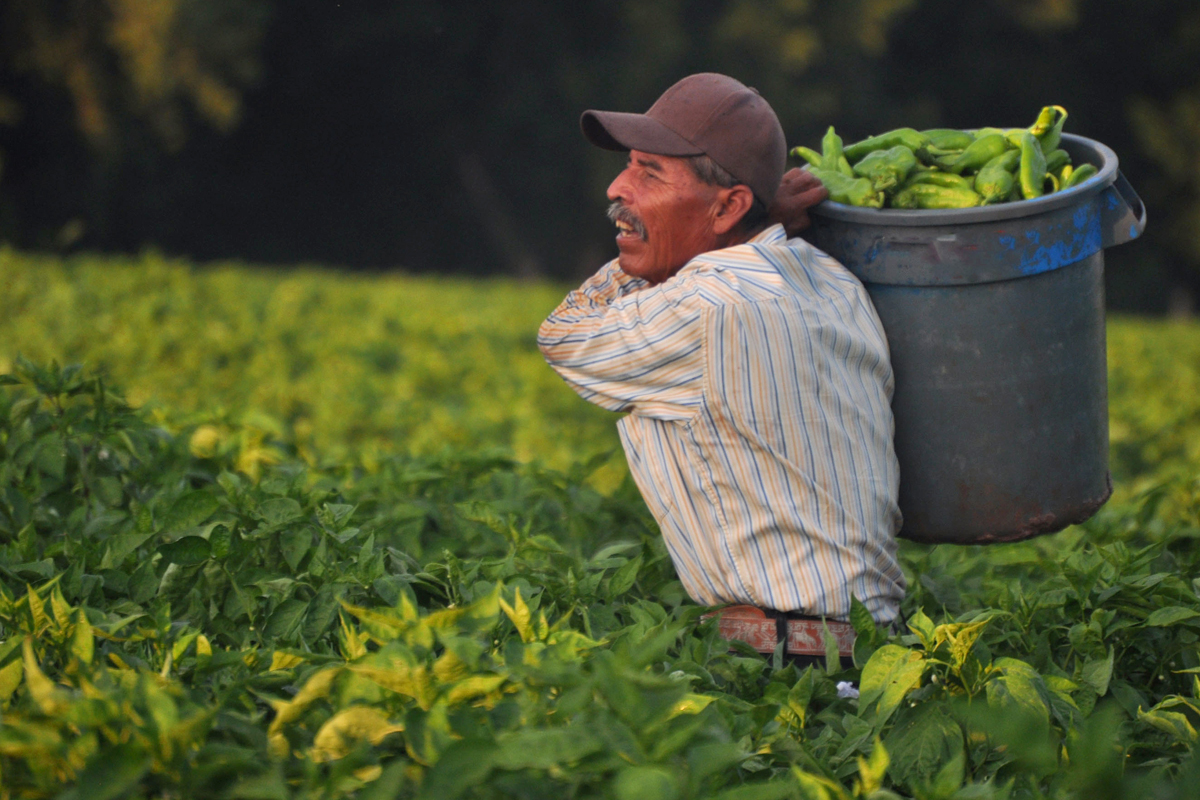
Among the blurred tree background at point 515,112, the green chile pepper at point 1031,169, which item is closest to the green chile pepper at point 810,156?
the green chile pepper at point 1031,169

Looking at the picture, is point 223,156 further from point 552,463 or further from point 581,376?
point 581,376

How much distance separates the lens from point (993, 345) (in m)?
2.64

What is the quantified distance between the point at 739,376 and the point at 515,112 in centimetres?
2282

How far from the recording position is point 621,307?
98.9 inches

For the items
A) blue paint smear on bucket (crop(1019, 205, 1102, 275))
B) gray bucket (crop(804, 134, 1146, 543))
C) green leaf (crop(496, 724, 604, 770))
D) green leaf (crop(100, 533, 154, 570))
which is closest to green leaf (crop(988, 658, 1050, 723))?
gray bucket (crop(804, 134, 1146, 543))

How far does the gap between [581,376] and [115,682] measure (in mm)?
1164

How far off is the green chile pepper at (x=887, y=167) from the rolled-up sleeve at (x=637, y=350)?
0.60 meters

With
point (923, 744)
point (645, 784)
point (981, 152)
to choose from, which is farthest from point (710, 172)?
point (645, 784)

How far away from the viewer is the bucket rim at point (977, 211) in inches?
99.7

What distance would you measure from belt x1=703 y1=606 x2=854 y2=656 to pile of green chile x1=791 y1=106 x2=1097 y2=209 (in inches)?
36.5

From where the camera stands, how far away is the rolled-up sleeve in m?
2.41

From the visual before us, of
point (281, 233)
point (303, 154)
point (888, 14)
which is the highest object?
point (888, 14)

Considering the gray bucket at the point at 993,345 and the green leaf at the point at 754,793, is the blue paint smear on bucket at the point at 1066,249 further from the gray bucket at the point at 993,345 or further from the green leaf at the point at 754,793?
the green leaf at the point at 754,793

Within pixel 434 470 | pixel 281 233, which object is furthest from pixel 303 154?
pixel 434 470
